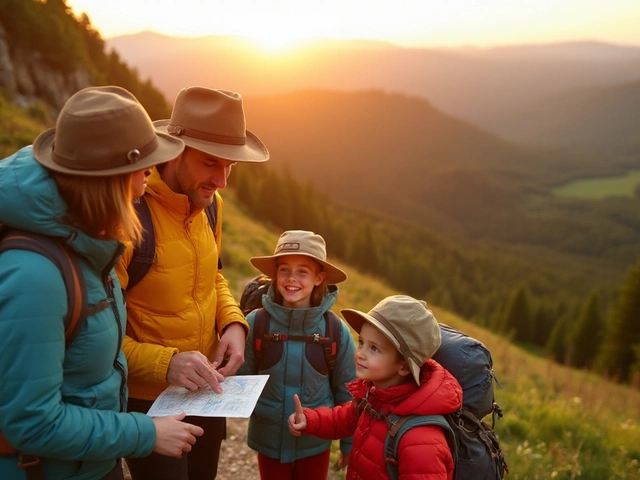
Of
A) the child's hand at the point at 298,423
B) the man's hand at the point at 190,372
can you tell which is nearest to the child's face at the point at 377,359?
the child's hand at the point at 298,423

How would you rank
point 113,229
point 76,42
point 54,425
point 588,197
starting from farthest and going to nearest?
point 588,197, point 76,42, point 113,229, point 54,425

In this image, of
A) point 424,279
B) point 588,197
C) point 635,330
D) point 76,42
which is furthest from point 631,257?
point 76,42

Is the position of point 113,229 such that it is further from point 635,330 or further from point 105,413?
Answer: point 635,330

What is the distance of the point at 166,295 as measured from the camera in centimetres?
249

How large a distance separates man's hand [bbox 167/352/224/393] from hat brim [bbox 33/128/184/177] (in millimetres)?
1048

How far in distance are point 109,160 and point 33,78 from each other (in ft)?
100

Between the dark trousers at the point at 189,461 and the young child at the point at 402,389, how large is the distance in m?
0.95

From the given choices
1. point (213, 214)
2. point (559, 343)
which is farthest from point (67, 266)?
point (559, 343)

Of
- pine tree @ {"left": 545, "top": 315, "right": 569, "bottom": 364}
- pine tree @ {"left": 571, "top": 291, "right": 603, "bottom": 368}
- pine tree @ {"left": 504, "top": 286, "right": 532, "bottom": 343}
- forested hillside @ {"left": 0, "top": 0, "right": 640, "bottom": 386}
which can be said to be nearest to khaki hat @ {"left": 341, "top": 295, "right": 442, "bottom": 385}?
forested hillside @ {"left": 0, "top": 0, "right": 640, "bottom": 386}

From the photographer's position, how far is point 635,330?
30.5 meters

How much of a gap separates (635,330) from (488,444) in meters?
34.1

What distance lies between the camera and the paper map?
2.21 meters

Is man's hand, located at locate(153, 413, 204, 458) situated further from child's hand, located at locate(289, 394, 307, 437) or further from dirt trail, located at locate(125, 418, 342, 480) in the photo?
dirt trail, located at locate(125, 418, 342, 480)

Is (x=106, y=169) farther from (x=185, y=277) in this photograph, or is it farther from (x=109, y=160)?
(x=185, y=277)
